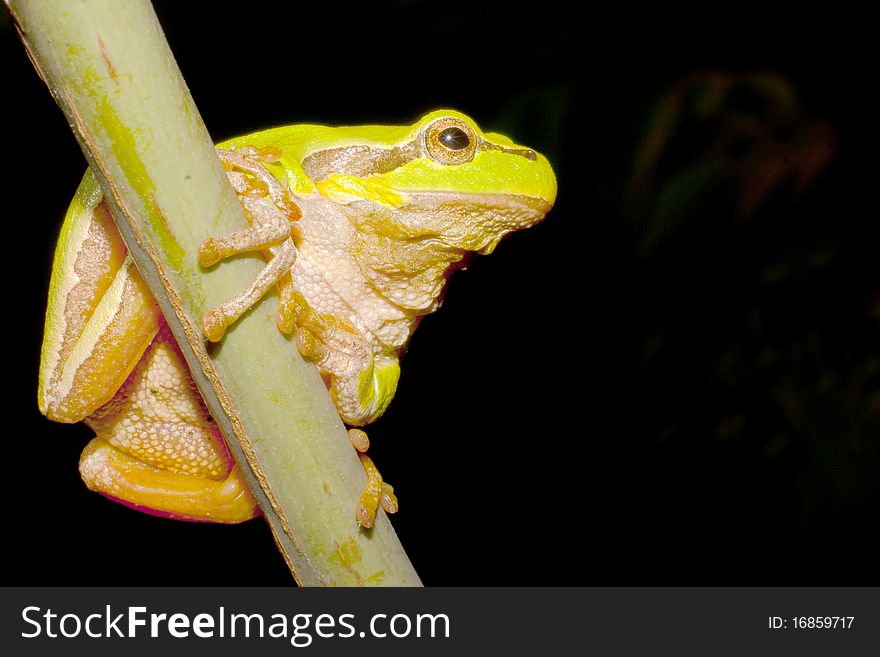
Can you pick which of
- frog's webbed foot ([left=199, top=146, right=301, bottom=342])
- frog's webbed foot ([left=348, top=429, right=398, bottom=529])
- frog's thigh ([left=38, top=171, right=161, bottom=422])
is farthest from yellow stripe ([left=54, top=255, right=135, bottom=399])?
frog's webbed foot ([left=348, top=429, right=398, bottom=529])

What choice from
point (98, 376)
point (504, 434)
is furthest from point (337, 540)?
point (504, 434)

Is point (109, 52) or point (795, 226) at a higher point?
point (109, 52)

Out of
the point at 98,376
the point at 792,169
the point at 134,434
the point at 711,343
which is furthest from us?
the point at 711,343

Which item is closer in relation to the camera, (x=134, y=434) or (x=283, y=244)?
(x=283, y=244)

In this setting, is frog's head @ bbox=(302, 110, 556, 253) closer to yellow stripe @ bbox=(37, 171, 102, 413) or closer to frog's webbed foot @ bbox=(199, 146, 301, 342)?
frog's webbed foot @ bbox=(199, 146, 301, 342)

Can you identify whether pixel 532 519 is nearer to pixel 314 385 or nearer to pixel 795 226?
pixel 795 226

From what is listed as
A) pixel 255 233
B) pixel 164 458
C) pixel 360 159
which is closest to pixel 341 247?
pixel 360 159

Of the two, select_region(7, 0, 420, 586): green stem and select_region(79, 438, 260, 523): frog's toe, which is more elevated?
select_region(7, 0, 420, 586): green stem

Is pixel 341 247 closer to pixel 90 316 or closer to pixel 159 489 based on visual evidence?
pixel 90 316
